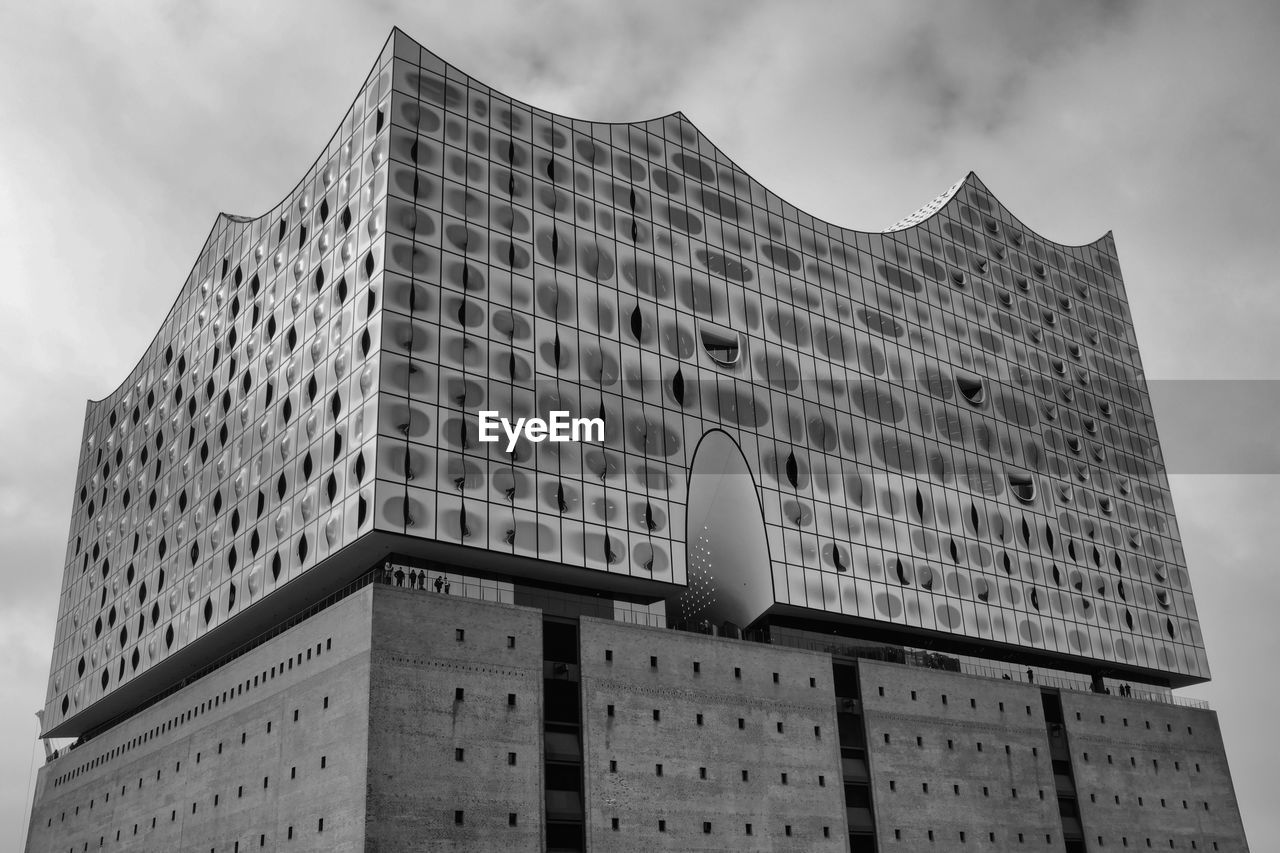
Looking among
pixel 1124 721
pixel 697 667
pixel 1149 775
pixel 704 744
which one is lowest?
pixel 704 744

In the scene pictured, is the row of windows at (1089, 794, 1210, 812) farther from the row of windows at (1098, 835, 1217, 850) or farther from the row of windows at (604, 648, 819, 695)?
the row of windows at (604, 648, 819, 695)

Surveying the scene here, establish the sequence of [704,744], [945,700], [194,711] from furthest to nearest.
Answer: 1. [945,700]
2. [194,711]
3. [704,744]

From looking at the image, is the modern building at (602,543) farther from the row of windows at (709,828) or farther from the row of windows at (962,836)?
the row of windows at (709,828)

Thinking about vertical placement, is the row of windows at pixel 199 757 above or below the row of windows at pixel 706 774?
above

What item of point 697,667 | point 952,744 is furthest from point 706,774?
point 952,744

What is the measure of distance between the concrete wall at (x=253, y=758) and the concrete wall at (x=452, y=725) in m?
0.61

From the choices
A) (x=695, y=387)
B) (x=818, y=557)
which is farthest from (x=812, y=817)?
(x=695, y=387)

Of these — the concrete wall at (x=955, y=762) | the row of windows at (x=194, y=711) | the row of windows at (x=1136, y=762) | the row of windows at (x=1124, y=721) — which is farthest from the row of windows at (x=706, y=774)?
the row of windows at (x=1124, y=721)

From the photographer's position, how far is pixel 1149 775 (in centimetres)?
4950

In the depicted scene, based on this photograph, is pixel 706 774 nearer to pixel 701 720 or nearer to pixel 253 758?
pixel 701 720

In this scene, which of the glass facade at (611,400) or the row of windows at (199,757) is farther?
the glass facade at (611,400)

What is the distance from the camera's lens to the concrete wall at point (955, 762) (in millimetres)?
41531

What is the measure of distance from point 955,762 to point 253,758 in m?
23.4

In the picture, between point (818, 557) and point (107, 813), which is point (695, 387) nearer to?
point (818, 557)
